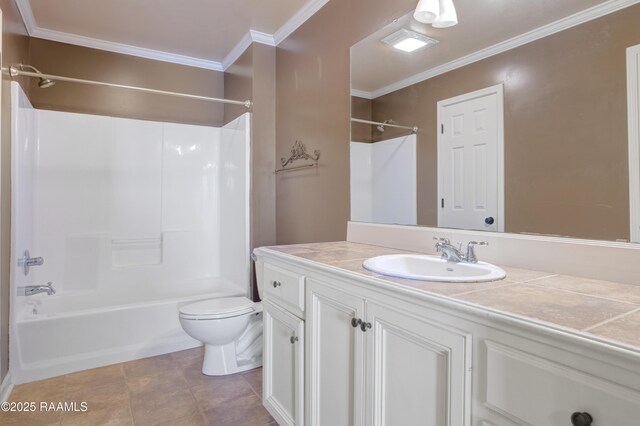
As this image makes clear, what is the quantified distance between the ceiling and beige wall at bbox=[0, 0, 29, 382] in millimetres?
357

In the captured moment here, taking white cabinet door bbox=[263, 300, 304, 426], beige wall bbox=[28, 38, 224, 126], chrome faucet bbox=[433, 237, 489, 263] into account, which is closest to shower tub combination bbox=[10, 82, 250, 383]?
beige wall bbox=[28, 38, 224, 126]

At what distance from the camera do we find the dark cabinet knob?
0.59 m

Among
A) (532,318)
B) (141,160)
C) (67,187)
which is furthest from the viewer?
(141,160)

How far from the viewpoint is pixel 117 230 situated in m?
3.15

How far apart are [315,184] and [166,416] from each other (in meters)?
1.56

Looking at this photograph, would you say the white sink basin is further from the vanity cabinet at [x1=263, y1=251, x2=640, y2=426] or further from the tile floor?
the tile floor

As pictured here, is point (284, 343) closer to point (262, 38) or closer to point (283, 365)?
point (283, 365)

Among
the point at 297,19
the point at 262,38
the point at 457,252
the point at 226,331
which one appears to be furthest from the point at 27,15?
the point at 457,252

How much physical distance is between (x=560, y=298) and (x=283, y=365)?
1130mm

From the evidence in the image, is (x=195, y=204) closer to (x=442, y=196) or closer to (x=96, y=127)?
(x=96, y=127)

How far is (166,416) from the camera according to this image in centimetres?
187

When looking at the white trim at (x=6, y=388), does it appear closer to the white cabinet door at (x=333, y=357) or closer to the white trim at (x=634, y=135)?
the white cabinet door at (x=333, y=357)

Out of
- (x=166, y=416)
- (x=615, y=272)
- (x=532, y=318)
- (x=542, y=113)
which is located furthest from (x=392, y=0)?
(x=166, y=416)

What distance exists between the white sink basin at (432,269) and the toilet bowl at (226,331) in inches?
50.7
